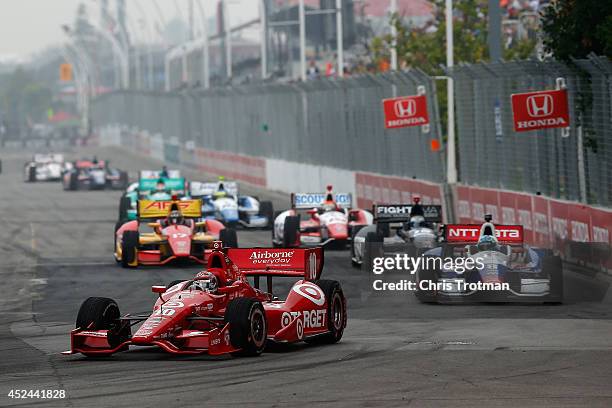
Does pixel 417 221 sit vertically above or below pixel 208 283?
below

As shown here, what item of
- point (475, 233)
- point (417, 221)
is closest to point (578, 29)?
point (417, 221)

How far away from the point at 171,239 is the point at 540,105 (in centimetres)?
682

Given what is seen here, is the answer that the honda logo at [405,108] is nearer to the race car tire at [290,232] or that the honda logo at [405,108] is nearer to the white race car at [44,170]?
the race car tire at [290,232]

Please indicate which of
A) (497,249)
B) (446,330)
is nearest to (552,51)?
(497,249)

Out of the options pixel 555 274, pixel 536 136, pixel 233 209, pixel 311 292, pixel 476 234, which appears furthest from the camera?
pixel 233 209

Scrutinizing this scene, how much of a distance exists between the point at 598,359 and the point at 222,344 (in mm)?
3564

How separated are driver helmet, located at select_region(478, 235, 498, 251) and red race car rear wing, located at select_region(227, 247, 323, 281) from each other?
3.92 meters

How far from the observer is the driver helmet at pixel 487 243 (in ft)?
69.3

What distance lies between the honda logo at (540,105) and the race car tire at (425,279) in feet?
23.6

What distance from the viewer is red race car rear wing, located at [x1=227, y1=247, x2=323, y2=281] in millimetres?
17453

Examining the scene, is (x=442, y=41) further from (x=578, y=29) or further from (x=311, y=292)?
(x=311, y=292)

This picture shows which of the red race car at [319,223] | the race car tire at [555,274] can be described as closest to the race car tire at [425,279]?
the race car tire at [555,274]

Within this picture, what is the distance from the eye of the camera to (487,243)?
2122 cm

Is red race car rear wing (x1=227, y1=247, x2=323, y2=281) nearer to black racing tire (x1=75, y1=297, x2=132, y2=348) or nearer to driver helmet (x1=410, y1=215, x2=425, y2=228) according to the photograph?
black racing tire (x1=75, y1=297, x2=132, y2=348)
